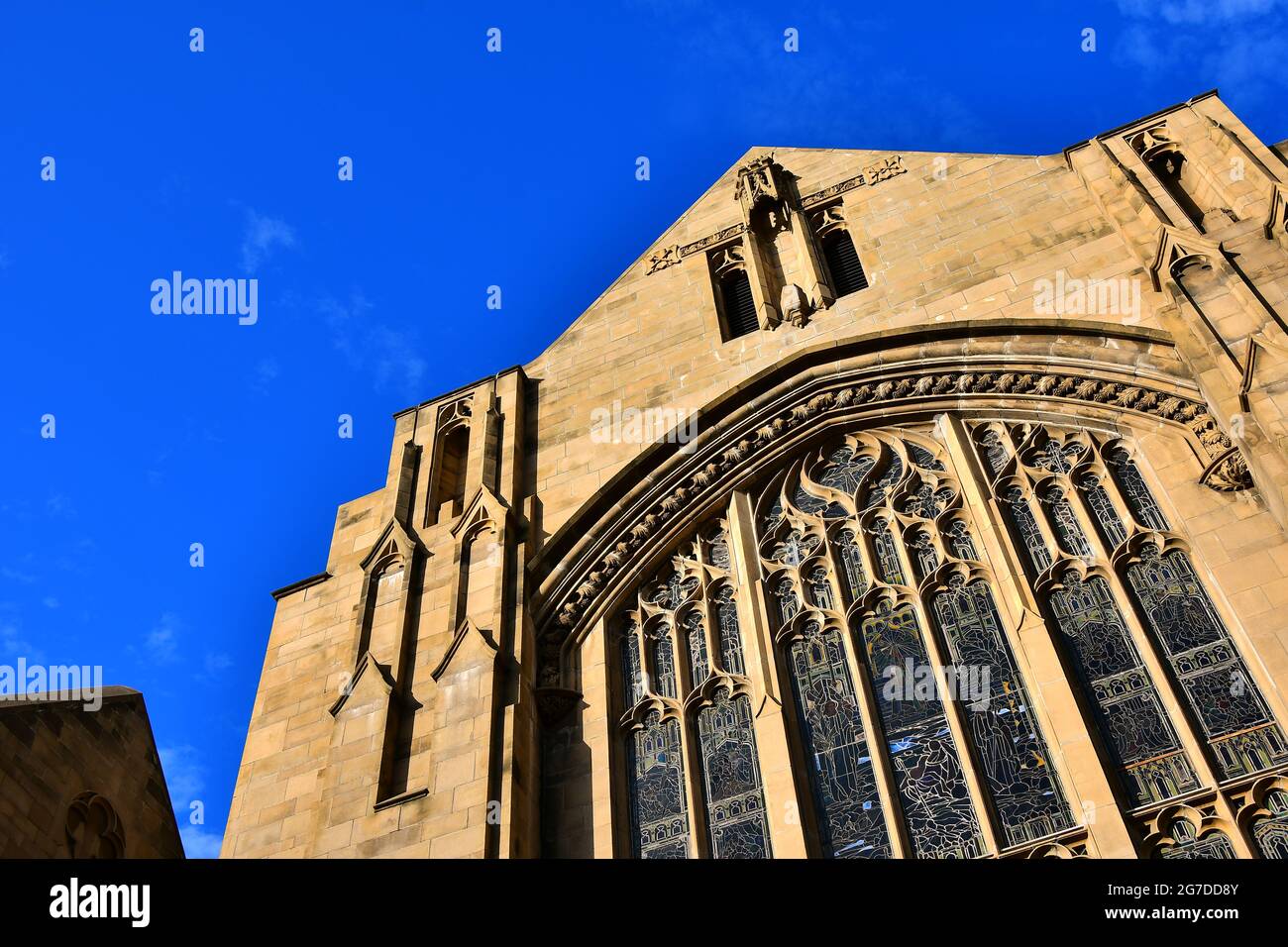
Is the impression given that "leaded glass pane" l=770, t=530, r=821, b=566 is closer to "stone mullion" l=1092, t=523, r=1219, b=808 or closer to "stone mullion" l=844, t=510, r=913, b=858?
"stone mullion" l=844, t=510, r=913, b=858

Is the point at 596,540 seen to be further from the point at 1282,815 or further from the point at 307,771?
the point at 1282,815

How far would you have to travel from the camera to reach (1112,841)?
9.86m

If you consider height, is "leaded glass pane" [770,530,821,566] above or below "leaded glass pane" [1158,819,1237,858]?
above

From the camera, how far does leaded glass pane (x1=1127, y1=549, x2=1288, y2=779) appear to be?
10148 mm

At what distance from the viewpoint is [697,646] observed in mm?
13711

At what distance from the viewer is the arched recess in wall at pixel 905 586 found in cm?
1095

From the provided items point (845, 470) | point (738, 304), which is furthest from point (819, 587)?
point (738, 304)

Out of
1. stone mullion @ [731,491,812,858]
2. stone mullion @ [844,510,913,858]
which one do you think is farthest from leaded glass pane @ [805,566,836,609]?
stone mullion @ [731,491,812,858]

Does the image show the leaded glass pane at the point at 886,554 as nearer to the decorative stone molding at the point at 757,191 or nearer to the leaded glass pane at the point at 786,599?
the leaded glass pane at the point at 786,599

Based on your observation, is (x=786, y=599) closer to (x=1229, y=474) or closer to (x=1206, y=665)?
(x=1206, y=665)

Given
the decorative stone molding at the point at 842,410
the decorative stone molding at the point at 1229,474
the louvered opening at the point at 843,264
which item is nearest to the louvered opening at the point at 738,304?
the louvered opening at the point at 843,264

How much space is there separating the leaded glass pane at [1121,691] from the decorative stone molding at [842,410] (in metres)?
2.10

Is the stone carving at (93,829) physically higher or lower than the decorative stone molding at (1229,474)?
lower

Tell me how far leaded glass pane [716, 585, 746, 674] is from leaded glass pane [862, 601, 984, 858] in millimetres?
1392
